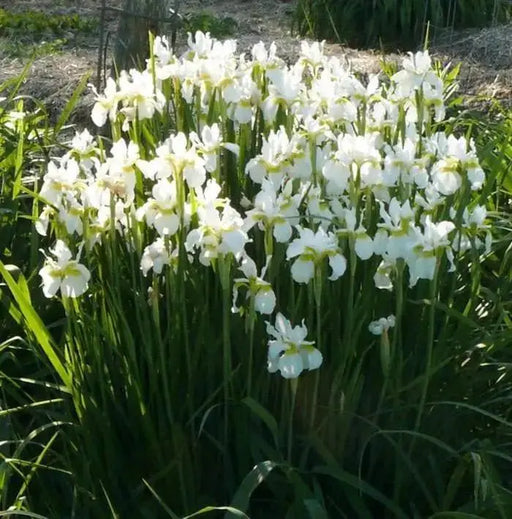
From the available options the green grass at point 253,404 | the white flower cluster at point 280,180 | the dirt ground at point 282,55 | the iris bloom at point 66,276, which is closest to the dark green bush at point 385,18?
the dirt ground at point 282,55

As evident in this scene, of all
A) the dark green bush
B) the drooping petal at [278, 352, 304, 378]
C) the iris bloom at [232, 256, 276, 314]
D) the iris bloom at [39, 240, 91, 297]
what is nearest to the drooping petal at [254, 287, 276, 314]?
the iris bloom at [232, 256, 276, 314]

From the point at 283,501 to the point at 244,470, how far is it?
0.11m

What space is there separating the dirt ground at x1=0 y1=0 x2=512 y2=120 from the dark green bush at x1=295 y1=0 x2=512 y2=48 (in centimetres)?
20

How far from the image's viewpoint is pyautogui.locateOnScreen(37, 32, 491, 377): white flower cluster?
6.53 ft

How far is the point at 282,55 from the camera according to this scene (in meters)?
5.74

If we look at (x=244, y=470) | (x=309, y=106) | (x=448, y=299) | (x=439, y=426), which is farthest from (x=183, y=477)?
(x=309, y=106)

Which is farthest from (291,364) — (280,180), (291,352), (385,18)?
(385,18)

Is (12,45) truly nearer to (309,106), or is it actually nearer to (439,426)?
(309,106)

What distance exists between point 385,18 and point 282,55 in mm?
1285

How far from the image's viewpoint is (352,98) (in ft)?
8.39

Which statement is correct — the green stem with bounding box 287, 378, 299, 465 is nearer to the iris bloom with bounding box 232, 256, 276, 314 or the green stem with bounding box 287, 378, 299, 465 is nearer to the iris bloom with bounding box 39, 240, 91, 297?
the iris bloom with bounding box 232, 256, 276, 314

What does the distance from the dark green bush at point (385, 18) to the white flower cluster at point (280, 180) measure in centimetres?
416

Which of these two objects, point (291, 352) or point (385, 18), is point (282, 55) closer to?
point (385, 18)

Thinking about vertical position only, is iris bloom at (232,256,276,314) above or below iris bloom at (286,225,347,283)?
below
